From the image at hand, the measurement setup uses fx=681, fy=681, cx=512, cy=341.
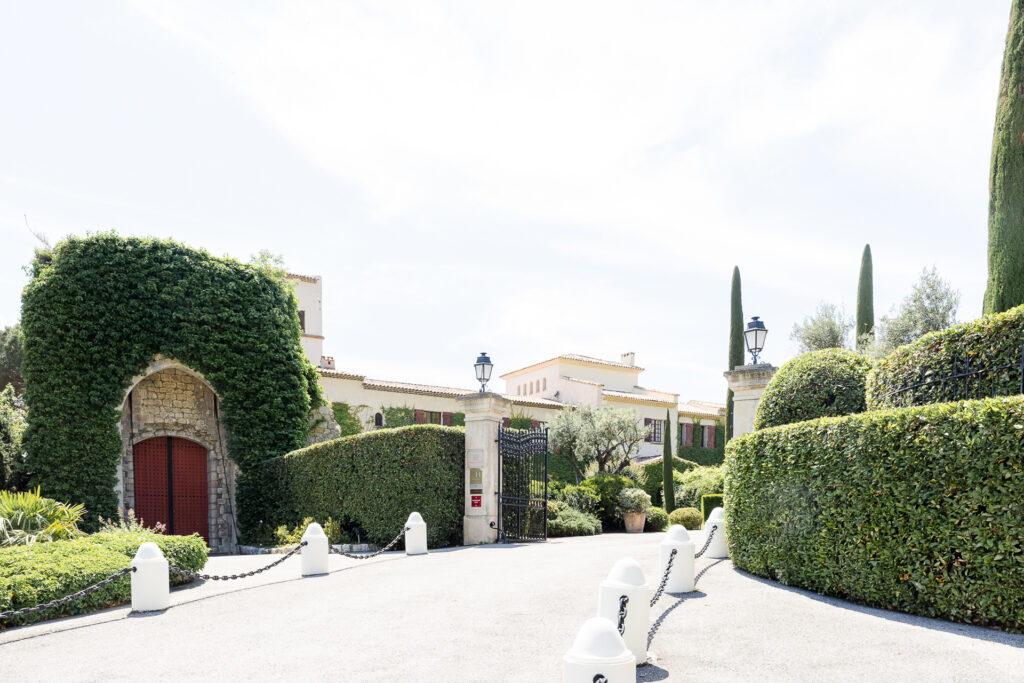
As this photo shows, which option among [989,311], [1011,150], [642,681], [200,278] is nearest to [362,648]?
[642,681]

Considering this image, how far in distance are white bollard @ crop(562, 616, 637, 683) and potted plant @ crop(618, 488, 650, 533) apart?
645 inches

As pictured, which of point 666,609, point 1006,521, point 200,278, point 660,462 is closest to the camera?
point 1006,521

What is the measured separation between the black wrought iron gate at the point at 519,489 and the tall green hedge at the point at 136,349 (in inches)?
271

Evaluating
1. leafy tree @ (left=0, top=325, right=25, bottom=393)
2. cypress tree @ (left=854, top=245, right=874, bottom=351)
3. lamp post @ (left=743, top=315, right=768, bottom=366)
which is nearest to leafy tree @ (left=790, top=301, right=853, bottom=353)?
cypress tree @ (left=854, top=245, right=874, bottom=351)

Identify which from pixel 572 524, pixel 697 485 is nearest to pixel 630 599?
pixel 572 524

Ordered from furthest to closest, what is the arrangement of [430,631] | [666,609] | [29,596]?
1. [29,596]
2. [666,609]
3. [430,631]

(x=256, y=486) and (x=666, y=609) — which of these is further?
(x=256, y=486)

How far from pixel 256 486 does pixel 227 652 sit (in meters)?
12.7

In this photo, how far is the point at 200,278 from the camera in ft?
58.1

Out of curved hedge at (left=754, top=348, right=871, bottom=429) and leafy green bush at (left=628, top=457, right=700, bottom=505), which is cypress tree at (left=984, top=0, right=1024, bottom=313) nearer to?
curved hedge at (left=754, top=348, right=871, bottom=429)

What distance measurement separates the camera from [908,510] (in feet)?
20.9

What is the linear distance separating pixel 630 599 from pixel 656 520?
16.3 meters

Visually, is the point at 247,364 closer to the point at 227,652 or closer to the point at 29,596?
the point at 29,596

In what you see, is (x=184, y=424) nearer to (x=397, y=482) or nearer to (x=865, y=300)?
(x=397, y=482)
